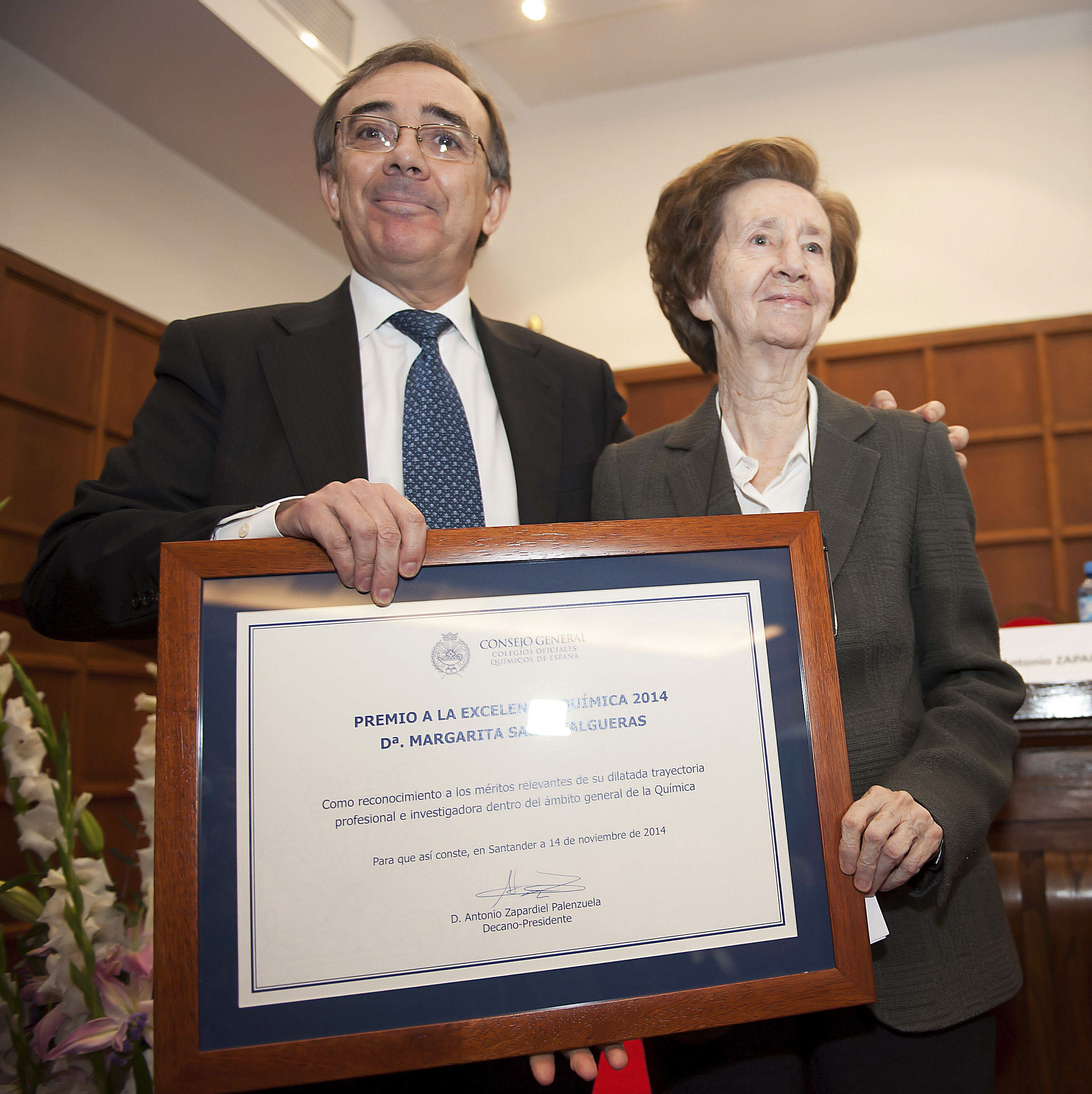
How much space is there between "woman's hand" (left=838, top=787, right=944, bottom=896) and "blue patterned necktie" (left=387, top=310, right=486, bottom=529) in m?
0.63

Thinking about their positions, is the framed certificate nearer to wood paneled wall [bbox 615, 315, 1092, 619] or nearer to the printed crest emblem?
the printed crest emblem

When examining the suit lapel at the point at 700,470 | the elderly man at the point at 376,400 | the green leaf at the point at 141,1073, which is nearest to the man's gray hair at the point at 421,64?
the elderly man at the point at 376,400

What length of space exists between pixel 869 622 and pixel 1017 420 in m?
4.40

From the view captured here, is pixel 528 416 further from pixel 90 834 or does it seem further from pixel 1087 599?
pixel 1087 599

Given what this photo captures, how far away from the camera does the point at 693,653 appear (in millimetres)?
1006

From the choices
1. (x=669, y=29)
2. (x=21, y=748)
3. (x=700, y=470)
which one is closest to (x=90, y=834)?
(x=21, y=748)

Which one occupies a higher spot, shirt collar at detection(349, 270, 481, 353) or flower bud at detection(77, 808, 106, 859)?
shirt collar at detection(349, 270, 481, 353)

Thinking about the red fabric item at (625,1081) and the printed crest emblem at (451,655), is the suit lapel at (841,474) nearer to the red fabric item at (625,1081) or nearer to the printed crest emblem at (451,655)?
the printed crest emblem at (451,655)

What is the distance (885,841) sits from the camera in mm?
947

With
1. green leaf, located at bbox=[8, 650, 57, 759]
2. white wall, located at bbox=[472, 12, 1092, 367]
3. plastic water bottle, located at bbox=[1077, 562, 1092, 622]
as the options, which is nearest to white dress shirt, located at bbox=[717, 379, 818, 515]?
green leaf, located at bbox=[8, 650, 57, 759]

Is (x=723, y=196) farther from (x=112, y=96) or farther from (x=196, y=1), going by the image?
(x=112, y=96)

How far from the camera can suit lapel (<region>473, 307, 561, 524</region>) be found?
1431 millimetres

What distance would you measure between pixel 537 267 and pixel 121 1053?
4.85 m

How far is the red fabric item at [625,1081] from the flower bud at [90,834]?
3.35ft
